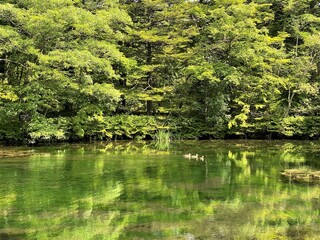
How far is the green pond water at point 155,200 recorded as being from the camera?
5367mm

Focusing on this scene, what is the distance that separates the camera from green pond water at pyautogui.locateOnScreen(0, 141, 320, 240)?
5.37 m

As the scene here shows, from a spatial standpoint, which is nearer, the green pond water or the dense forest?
the green pond water

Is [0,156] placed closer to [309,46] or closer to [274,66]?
[274,66]

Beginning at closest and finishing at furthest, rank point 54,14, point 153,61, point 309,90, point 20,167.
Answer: point 20,167
point 54,14
point 309,90
point 153,61

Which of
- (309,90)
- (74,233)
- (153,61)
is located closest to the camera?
(74,233)

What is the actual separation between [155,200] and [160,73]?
16716 millimetres

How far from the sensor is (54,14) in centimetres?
1670

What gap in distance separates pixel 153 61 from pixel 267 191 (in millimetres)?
15847

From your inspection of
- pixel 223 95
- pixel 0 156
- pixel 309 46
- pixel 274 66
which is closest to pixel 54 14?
pixel 0 156

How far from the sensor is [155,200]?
23.6ft

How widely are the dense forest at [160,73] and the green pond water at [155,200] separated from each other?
613 cm

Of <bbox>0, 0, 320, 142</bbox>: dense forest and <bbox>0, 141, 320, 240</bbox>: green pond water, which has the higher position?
<bbox>0, 0, 320, 142</bbox>: dense forest

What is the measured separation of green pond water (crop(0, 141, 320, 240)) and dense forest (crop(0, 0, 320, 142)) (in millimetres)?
6134

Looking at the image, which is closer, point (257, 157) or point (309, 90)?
point (257, 157)
